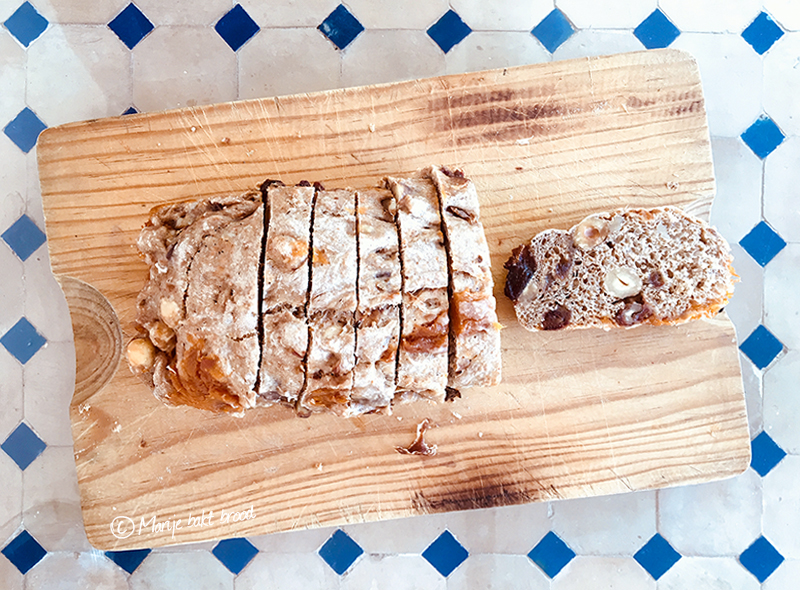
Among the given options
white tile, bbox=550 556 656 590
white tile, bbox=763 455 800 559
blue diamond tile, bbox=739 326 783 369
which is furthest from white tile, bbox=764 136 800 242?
white tile, bbox=550 556 656 590

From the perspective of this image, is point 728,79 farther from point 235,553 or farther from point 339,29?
point 235,553

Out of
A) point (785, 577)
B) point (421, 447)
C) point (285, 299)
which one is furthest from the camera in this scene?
point (785, 577)

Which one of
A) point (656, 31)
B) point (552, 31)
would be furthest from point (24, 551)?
point (656, 31)

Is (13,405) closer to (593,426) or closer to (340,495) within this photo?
(340,495)

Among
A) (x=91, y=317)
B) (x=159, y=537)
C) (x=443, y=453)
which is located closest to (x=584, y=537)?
(x=443, y=453)

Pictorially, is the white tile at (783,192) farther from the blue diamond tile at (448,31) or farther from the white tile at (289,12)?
the white tile at (289,12)

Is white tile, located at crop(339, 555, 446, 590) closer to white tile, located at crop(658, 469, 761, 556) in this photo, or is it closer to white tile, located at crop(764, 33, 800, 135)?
white tile, located at crop(658, 469, 761, 556)
